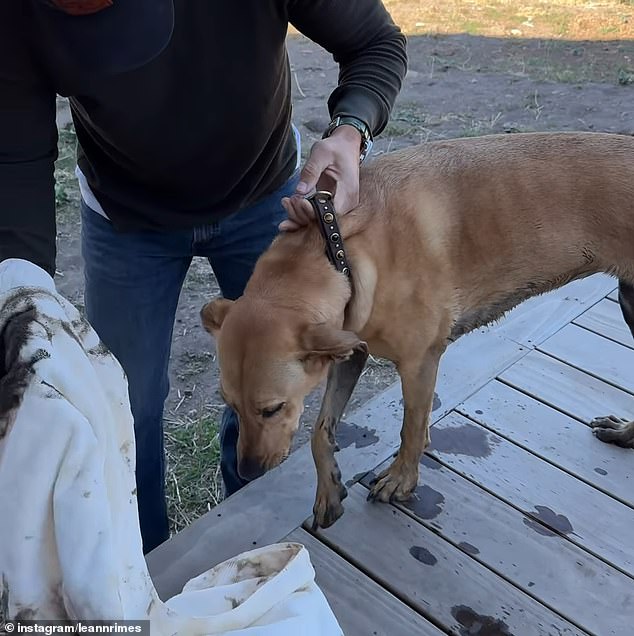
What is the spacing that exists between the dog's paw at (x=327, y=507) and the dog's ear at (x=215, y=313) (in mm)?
589

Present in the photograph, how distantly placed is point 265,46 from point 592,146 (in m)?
1.13

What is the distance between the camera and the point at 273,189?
231 centimetres

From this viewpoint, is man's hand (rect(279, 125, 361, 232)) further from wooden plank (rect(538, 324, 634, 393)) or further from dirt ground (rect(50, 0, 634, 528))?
dirt ground (rect(50, 0, 634, 528))

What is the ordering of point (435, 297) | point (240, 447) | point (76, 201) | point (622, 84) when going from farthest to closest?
point (622, 84) < point (76, 201) < point (435, 297) < point (240, 447)

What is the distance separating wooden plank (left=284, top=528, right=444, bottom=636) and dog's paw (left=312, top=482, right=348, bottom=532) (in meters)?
0.09

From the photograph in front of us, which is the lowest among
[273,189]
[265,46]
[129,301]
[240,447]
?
[240,447]

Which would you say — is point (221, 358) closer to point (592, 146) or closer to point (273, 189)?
point (273, 189)

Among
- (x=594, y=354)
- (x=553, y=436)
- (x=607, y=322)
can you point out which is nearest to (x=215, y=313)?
(x=553, y=436)

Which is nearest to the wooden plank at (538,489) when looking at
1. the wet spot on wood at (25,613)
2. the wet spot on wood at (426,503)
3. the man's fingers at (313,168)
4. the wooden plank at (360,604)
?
the wet spot on wood at (426,503)

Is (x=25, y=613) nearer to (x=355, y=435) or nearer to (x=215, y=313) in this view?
(x=215, y=313)

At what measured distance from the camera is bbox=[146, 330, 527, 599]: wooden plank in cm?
221

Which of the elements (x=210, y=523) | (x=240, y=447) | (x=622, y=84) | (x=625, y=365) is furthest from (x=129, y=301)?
(x=622, y=84)

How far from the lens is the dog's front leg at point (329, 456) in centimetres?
232

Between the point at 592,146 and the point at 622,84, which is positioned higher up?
the point at 592,146
